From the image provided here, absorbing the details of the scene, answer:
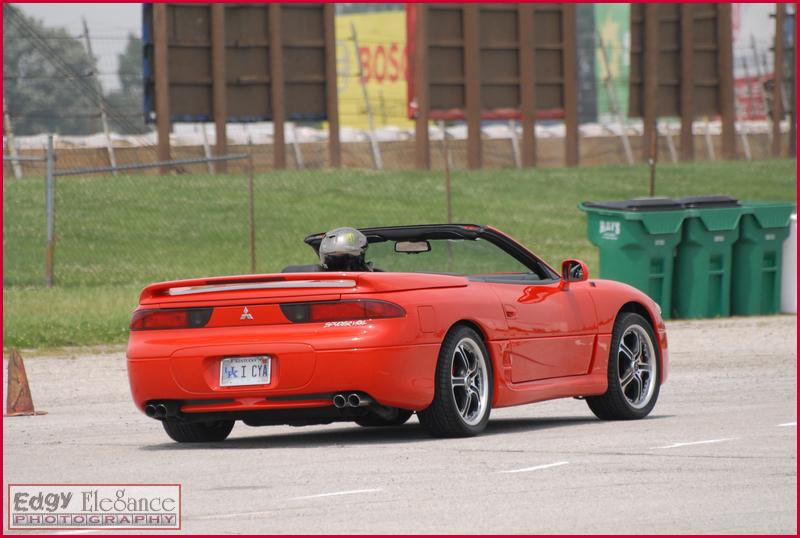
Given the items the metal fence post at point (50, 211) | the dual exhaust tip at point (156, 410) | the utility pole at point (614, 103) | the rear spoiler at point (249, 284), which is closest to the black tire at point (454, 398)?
the rear spoiler at point (249, 284)

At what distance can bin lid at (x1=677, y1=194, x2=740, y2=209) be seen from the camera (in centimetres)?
1980

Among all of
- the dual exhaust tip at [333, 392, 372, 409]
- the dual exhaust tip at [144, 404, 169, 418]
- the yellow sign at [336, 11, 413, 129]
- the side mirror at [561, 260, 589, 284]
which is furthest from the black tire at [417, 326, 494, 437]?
the yellow sign at [336, 11, 413, 129]

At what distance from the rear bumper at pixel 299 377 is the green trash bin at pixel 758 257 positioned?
11.7 metres

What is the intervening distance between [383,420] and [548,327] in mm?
1137

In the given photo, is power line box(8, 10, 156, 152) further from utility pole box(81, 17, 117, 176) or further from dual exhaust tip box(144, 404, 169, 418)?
dual exhaust tip box(144, 404, 169, 418)

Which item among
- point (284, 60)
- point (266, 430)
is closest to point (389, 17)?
point (284, 60)

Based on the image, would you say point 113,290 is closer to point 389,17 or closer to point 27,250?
point 27,250

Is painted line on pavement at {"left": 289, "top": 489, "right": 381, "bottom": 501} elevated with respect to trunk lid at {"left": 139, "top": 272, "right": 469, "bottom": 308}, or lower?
lower

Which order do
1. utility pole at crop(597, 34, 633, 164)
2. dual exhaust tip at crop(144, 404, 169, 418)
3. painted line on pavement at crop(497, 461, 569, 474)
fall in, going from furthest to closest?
utility pole at crop(597, 34, 633, 164) → dual exhaust tip at crop(144, 404, 169, 418) → painted line on pavement at crop(497, 461, 569, 474)

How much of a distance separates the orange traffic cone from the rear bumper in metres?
2.89

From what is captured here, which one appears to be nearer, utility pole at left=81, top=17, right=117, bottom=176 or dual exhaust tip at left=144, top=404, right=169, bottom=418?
dual exhaust tip at left=144, top=404, right=169, bottom=418

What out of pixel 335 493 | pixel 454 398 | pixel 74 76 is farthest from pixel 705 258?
pixel 74 76

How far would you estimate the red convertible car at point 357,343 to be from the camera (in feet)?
29.8

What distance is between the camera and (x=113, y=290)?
2300 centimetres
